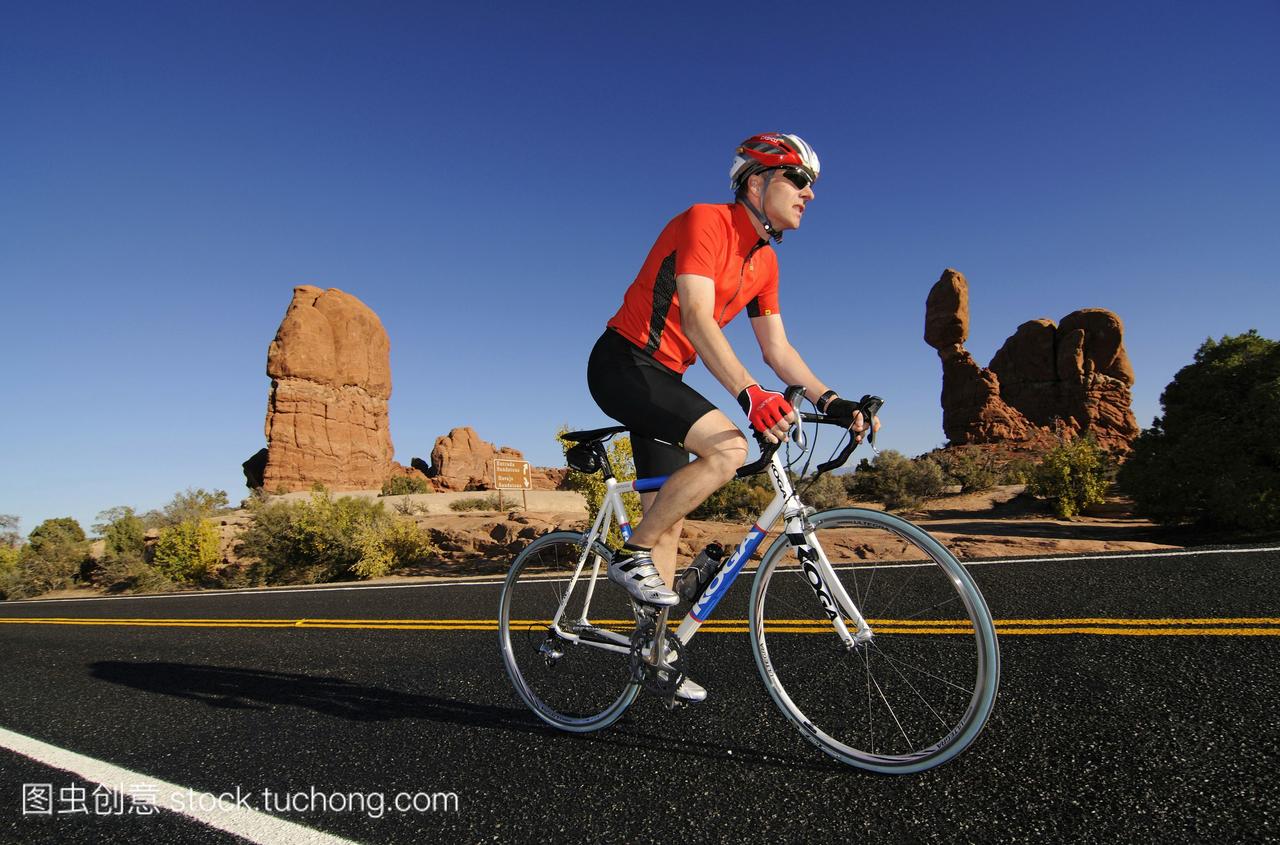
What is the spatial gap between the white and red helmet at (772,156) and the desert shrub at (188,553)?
1849cm

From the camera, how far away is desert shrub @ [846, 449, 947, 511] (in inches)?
967

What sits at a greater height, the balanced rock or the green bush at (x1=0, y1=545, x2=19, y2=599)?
the balanced rock

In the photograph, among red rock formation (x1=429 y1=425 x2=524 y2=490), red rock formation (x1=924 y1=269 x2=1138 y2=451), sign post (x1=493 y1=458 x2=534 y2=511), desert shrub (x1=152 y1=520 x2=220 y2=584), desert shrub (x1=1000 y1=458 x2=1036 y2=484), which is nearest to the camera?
desert shrub (x1=152 y1=520 x2=220 y2=584)

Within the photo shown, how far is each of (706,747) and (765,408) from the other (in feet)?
4.61

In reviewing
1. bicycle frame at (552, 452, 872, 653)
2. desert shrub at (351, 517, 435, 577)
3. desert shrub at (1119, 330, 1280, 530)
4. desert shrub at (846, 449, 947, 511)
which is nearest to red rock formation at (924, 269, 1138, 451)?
desert shrub at (846, 449, 947, 511)

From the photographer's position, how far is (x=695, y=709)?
111 inches

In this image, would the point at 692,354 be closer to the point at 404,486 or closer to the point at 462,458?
the point at 404,486

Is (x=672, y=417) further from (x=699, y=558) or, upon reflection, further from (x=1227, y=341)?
(x=1227, y=341)

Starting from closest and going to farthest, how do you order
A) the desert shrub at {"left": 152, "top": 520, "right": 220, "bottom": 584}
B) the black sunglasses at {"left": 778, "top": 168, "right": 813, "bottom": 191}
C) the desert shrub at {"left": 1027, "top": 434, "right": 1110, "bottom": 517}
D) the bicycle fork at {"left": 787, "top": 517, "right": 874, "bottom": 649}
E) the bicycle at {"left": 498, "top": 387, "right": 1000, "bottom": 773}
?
the bicycle at {"left": 498, "top": 387, "right": 1000, "bottom": 773} → the bicycle fork at {"left": 787, "top": 517, "right": 874, "bottom": 649} → the black sunglasses at {"left": 778, "top": 168, "right": 813, "bottom": 191} → the desert shrub at {"left": 152, "top": 520, "right": 220, "bottom": 584} → the desert shrub at {"left": 1027, "top": 434, "right": 1110, "bottom": 517}

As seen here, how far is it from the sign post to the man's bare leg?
16.1 meters

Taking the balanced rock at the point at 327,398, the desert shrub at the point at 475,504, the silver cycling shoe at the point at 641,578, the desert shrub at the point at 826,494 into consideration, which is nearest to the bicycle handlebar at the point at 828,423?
the silver cycling shoe at the point at 641,578

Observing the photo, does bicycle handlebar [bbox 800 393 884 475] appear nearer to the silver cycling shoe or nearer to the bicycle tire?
the silver cycling shoe

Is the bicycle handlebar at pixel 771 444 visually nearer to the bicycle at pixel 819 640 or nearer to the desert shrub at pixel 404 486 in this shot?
the bicycle at pixel 819 640

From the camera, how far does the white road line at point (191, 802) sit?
196cm
